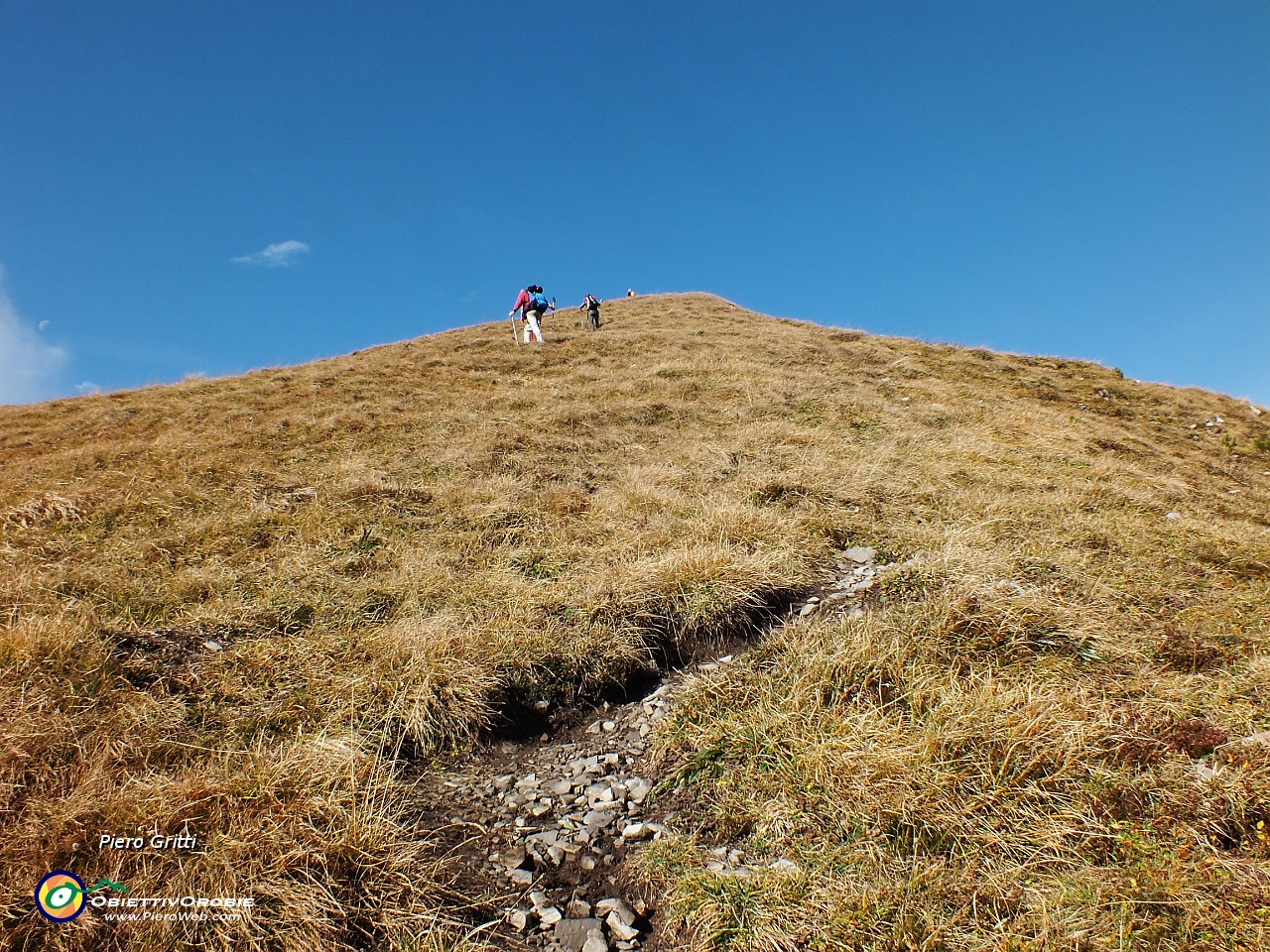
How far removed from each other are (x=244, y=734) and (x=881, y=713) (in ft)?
15.2

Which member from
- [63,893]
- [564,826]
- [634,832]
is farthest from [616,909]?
[63,893]

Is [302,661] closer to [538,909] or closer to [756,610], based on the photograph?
[538,909]

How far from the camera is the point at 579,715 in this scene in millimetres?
4836

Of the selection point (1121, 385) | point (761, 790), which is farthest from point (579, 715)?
point (1121, 385)

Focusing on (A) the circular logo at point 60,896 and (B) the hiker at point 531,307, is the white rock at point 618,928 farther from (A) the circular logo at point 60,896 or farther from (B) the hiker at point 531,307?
(B) the hiker at point 531,307

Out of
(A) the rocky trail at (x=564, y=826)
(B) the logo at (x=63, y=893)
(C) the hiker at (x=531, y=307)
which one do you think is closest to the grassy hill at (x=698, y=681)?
(B) the logo at (x=63, y=893)

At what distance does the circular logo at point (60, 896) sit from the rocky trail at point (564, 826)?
1.68 metres

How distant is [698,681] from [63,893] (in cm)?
395

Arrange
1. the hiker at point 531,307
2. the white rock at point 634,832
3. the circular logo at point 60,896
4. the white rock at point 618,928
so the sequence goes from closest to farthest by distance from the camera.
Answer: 1. the circular logo at point 60,896
2. the white rock at point 618,928
3. the white rock at point 634,832
4. the hiker at point 531,307

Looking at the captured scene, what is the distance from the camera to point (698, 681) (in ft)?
15.7

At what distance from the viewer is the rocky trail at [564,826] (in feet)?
10.2

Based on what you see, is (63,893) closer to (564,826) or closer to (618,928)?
(564,826)

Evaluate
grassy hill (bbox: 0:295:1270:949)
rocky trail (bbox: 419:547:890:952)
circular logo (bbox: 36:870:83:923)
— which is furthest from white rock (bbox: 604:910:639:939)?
circular logo (bbox: 36:870:83:923)

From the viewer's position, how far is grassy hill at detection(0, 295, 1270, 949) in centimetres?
298
